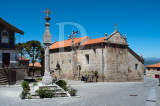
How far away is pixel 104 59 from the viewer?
27.5 meters

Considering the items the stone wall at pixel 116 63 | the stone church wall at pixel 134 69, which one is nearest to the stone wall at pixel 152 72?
the stone church wall at pixel 134 69

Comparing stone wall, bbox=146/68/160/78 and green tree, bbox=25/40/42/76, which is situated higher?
green tree, bbox=25/40/42/76

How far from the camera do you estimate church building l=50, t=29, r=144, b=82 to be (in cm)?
2766

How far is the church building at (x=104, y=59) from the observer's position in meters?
27.7

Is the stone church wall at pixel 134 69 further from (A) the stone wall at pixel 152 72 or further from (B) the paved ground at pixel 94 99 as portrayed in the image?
(A) the stone wall at pixel 152 72

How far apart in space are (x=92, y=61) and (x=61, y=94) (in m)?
16.1

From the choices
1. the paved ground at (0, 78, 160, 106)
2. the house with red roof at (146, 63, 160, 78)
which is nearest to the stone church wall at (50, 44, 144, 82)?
the paved ground at (0, 78, 160, 106)

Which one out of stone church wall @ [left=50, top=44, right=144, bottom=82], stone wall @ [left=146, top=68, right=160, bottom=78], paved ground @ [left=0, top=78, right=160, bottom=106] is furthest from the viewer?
stone wall @ [left=146, top=68, right=160, bottom=78]

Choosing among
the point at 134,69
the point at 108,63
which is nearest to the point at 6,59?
the point at 108,63

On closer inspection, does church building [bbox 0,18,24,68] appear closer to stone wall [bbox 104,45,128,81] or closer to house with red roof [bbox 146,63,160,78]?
stone wall [bbox 104,45,128,81]

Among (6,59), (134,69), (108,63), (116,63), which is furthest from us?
(134,69)

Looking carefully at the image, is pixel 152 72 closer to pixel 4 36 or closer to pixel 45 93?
pixel 4 36

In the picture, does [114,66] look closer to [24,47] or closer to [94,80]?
[94,80]

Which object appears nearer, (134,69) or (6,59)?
(6,59)
